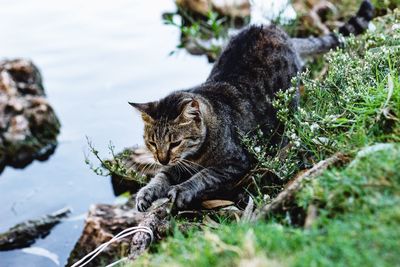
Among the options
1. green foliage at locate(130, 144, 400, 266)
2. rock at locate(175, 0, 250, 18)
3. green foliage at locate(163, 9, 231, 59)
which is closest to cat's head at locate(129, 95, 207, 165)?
green foliage at locate(130, 144, 400, 266)

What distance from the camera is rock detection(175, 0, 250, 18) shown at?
28.3 feet

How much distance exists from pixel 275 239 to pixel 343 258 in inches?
12.0

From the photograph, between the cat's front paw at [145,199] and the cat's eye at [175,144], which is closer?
the cat's front paw at [145,199]

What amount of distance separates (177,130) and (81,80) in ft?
14.4

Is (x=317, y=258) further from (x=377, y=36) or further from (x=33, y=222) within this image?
(x=33, y=222)

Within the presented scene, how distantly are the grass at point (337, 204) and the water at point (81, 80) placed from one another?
9.16 feet

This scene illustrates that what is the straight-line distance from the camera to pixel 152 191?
3660 millimetres

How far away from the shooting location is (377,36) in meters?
4.36

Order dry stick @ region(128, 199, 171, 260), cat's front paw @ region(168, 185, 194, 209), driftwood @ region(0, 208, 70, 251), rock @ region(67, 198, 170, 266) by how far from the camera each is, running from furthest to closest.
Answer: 1. driftwood @ region(0, 208, 70, 251)
2. rock @ region(67, 198, 170, 266)
3. cat's front paw @ region(168, 185, 194, 209)
4. dry stick @ region(128, 199, 171, 260)

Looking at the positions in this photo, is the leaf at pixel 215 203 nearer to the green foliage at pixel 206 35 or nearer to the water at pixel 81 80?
the water at pixel 81 80

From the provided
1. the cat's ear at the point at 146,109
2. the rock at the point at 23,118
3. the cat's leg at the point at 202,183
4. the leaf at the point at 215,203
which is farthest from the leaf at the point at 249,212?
the rock at the point at 23,118

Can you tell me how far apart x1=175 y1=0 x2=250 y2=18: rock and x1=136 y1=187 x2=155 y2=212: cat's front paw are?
5.27 m

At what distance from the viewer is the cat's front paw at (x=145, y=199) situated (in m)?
3.56

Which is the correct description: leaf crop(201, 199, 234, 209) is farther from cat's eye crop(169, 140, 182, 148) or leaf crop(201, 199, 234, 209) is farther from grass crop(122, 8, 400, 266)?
cat's eye crop(169, 140, 182, 148)
